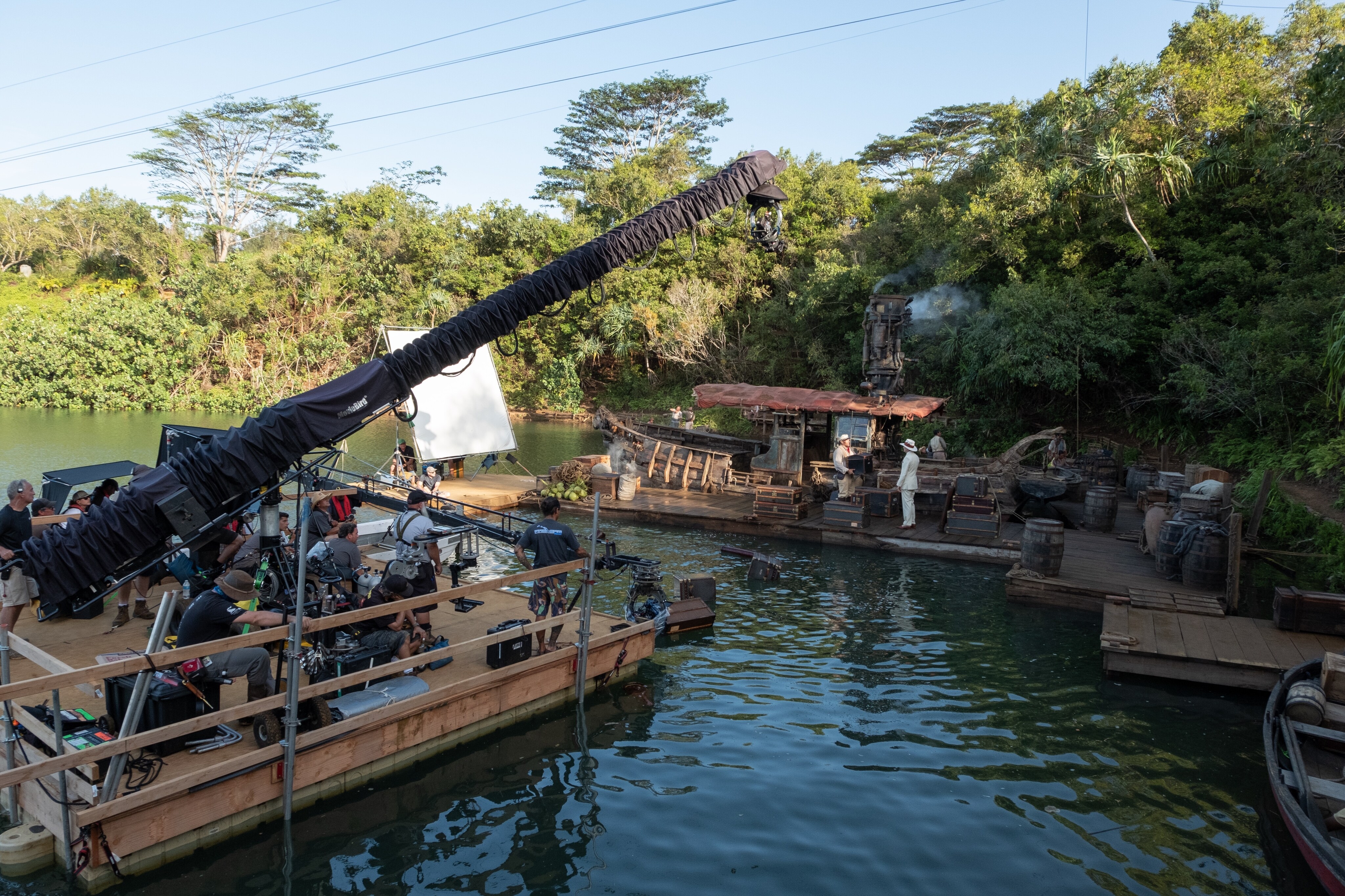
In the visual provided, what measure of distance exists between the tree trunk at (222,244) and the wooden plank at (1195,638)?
7225 centimetres

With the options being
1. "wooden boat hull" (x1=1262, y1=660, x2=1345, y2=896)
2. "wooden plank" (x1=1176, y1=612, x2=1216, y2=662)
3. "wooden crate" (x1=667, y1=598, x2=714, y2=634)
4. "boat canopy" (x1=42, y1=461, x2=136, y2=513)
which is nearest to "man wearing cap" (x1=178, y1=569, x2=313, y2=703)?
"wooden crate" (x1=667, y1=598, x2=714, y2=634)

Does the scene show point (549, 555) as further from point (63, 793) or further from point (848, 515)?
point (848, 515)

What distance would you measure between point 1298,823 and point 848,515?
13.0 metres

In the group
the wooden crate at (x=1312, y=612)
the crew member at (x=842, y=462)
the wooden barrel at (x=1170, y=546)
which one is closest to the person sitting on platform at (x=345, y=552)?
the wooden crate at (x=1312, y=612)

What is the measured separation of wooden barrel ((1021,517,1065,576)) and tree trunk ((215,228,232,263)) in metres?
69.4

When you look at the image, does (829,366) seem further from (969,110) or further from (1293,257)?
(969,110)

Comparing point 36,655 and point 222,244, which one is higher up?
point 222,244

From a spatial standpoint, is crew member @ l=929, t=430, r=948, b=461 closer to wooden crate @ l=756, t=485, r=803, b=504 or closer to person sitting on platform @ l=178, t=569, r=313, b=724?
wooden crate @ l=756, t=485, r=803, b=504

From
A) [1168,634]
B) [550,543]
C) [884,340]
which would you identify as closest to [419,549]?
[550,543]

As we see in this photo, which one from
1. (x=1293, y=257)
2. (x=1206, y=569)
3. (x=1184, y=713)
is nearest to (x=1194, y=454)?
(x=1293, y=257)

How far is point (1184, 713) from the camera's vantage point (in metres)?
9.98

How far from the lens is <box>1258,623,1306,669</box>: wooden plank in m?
10.2

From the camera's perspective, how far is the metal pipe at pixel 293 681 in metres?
6.65

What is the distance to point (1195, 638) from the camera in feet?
36.8
